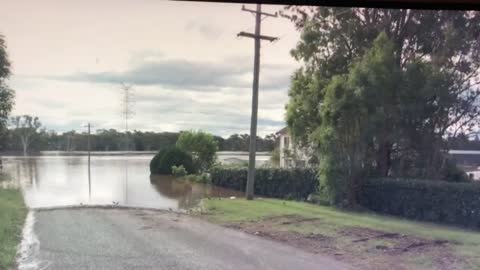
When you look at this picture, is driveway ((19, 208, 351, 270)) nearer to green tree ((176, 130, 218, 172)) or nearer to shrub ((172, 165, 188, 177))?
shrub ((172, 165, 188, 177))

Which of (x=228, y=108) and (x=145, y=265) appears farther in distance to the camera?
(x=228, y=108)

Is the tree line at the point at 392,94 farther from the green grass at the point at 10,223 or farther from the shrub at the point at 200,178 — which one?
the shrub at the point at 200,178

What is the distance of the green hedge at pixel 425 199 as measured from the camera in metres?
8.56

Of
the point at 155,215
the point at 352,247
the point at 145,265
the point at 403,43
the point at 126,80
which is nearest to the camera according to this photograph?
the point at 145,265

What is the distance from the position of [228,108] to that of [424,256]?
241 inches

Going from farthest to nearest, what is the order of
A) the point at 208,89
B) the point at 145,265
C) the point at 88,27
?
the point at 208,89 → the point at 145,265 → the point at 88,27

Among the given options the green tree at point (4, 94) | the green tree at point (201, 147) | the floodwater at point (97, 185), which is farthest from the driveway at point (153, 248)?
the green tree at point (201, 147)

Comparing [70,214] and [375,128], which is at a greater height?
[375,128]

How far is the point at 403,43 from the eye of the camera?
11.0 meters

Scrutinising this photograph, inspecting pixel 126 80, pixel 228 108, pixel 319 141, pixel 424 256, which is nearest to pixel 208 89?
pixel 126 80

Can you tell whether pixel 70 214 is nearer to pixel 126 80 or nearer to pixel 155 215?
pixel 155 215

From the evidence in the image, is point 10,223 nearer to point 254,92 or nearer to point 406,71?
point 254,92

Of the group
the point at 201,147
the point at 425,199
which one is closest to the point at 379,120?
the point at 425,199

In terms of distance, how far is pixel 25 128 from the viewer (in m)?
8.48
